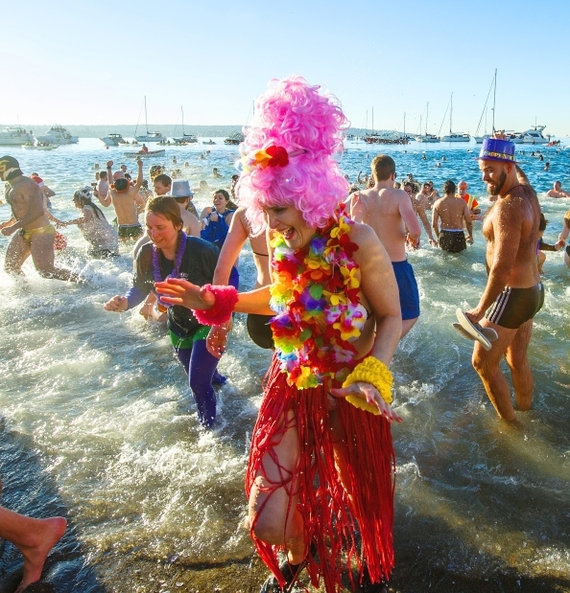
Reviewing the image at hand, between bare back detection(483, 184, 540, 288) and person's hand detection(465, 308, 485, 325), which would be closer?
bare back detection(483, 184, 540, 288)

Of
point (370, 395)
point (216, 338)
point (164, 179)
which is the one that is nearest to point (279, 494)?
point (370, 395)

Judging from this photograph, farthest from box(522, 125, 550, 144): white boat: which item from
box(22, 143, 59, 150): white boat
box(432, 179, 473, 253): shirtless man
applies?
box(432, 179, 473, 253): shirtless man

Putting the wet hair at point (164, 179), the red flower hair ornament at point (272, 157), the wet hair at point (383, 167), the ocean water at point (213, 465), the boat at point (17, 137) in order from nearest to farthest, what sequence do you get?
1. the red flower hair ornament at point (272, 157)
2. the ocean water at point (213, 465)
3. the wet hair at point (383, 167)
4. the wet hair at point (164, 179)
5. the boat at point (17, 137)

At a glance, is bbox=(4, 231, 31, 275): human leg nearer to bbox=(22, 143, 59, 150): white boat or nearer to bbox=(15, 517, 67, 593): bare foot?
bbox=(15, 517, 67, 593): bare foot

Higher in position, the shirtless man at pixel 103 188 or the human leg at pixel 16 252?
the shirtless man at pixel 103 188

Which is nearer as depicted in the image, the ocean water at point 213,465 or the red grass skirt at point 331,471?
the red grass skirt at point 331,471

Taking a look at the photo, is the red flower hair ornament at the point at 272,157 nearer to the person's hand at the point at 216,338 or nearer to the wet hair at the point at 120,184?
the person's hand at the point at 216,338

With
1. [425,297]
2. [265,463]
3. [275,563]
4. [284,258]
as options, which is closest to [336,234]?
[284,258]

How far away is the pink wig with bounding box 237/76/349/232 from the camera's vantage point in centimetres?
204

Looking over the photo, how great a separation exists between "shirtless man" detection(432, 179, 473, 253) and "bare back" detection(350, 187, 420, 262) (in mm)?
5230

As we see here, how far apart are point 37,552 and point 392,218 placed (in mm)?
3935

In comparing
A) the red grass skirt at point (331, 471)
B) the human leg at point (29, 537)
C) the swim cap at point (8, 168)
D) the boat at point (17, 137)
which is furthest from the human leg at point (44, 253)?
the boat at point (17, 137)

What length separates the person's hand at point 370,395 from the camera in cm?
187

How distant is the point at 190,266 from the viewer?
3.71 meters
